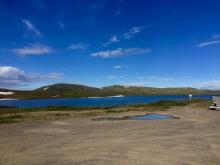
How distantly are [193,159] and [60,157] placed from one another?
656cm

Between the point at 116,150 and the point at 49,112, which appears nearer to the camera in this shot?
the point at 116,150

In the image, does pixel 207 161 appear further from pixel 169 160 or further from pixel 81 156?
pixel 81 156

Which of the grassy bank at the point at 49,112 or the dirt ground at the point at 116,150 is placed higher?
the grassy bank at the point at 49,112

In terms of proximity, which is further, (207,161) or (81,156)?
(81,156)

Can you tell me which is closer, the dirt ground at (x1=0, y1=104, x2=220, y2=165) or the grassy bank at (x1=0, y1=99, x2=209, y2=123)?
the dirt ground at (x1=0, y1=104, x2=220, y2=165)

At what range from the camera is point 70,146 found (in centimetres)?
1983

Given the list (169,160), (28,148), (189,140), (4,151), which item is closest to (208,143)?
(189,140)

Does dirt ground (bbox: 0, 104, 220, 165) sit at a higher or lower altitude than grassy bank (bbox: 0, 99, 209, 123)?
lower

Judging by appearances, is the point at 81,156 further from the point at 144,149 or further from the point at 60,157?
the point at 144,149

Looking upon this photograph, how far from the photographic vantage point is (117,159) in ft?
51.8

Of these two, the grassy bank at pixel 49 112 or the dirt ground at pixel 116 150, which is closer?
the dirt ground at pixel 116 150

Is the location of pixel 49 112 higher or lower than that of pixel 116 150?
higher

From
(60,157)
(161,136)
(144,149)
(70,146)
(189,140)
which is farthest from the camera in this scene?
(161,136)

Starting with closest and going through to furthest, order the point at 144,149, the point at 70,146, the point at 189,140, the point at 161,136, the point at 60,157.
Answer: the point at 60,157 → the point at 144,149 → the point at 70,146 → the point at 189,140 → the point at 161,136
